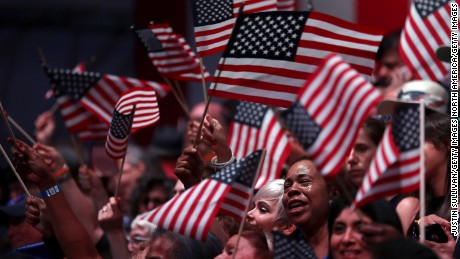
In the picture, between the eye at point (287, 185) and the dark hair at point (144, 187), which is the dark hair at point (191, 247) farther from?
the dark hair at point (144, 187)

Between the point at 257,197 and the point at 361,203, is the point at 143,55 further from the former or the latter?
the point at 361,203

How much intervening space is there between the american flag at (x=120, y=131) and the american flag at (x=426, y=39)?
1.79 metres

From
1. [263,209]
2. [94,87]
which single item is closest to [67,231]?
[263,209]

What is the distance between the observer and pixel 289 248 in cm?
525

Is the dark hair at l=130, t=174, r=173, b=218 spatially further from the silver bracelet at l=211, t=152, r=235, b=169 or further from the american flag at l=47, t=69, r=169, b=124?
the silver bracelet at l=211, t=152, r=235, b=169

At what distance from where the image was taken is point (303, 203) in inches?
258

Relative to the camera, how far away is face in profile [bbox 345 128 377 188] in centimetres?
710

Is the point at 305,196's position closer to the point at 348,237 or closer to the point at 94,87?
the point at 348,237

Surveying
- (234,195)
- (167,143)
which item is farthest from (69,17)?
(234,195)

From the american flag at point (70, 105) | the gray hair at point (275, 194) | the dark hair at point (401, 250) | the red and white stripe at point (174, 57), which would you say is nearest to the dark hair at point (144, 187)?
the american flag at point (70, 105)

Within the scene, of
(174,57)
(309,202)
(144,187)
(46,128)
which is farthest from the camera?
(46,128)

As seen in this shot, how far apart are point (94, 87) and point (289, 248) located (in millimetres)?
3843

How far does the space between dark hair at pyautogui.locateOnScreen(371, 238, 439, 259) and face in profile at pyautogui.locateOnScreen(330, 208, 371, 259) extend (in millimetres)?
285

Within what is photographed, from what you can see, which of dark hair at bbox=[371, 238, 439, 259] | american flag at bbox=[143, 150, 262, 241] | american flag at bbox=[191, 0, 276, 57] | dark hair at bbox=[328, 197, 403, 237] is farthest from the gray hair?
dark hair at bbox=[371, 238, 439, 259]
